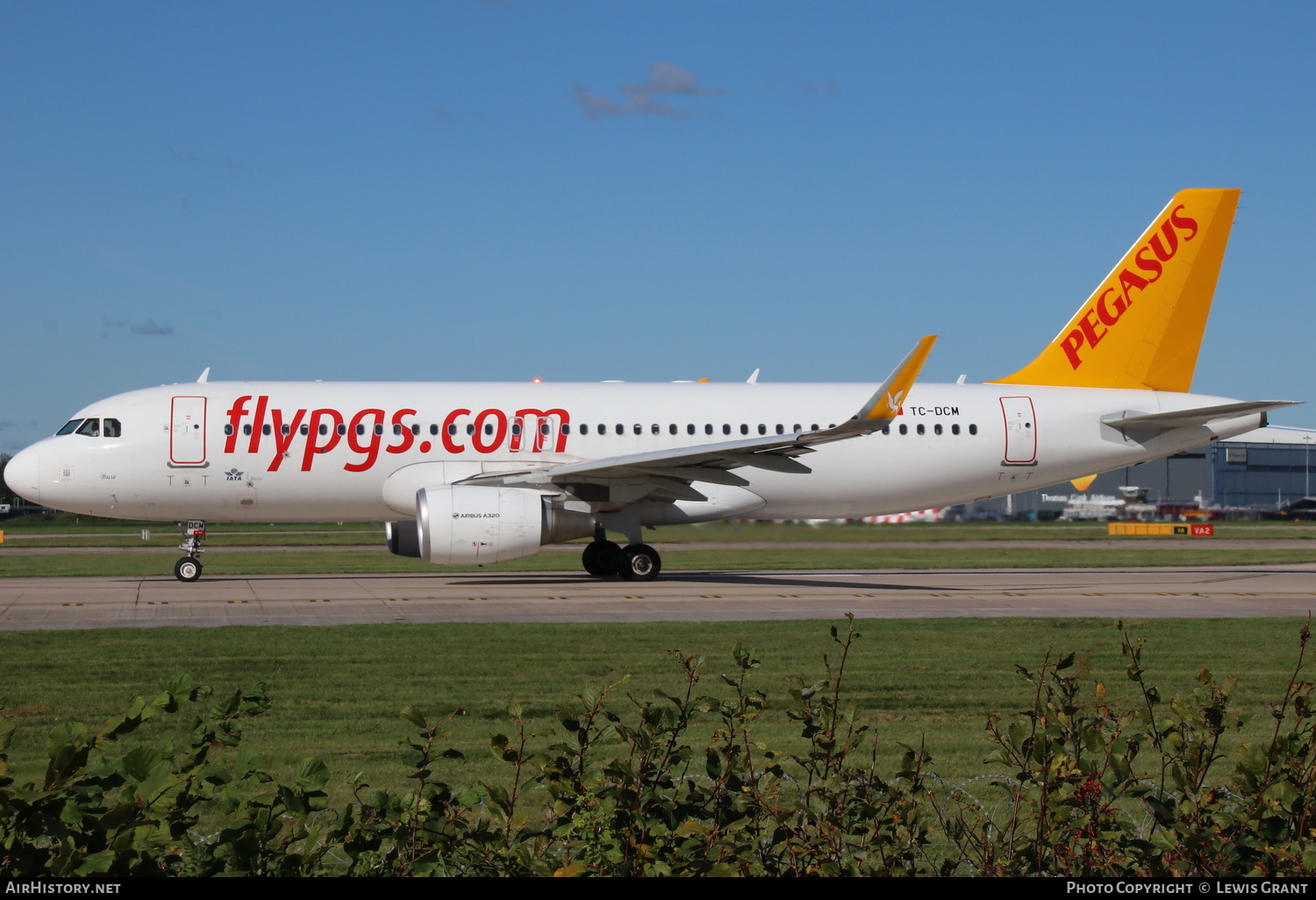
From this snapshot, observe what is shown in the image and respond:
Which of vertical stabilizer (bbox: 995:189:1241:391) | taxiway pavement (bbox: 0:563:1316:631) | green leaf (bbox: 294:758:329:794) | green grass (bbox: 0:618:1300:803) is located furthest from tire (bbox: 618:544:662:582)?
green leaf (bbox: 294:758:329:794)

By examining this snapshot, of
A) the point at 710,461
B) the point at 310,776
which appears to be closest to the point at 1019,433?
the point at 710,461

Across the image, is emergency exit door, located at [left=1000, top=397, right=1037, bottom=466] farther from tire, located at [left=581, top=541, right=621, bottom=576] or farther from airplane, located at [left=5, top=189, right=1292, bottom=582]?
tire, located at [left=581, top=541, right=621, bottom=576]

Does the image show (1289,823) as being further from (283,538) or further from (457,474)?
(283,538)

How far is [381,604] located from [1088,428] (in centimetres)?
1587

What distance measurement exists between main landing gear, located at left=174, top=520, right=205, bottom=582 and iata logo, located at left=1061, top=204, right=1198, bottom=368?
1921 cm

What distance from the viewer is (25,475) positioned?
941 inches

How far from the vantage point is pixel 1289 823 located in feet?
16.1

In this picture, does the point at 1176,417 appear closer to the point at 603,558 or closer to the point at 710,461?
the point at 710,461

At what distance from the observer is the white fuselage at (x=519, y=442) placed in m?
23.9

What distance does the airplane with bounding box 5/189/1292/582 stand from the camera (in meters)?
23.4

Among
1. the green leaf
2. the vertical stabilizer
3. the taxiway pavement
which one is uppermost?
the vertical stabilizer

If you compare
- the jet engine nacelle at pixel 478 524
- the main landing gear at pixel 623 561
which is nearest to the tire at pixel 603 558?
the main landing gear at pixel 623 561

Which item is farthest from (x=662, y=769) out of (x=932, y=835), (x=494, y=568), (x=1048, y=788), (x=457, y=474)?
(x=494, y=568)

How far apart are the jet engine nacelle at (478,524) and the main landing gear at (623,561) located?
2617 mm
